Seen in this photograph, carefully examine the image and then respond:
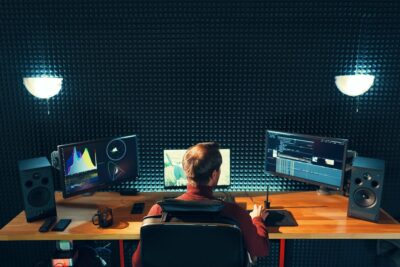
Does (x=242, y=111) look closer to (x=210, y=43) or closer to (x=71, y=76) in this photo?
(x=210, y=43)

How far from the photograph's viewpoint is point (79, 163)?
9.20 feet

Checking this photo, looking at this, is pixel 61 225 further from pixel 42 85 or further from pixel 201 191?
pixel 201 191

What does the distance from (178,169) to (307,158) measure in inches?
40.3

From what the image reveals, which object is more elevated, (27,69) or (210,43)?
(210,43)

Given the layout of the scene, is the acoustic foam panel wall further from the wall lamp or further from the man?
the man

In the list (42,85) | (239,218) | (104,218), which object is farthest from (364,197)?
(42,85)

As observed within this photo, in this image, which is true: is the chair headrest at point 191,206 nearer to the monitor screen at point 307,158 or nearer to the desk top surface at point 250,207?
the desk top surface at point 250,207

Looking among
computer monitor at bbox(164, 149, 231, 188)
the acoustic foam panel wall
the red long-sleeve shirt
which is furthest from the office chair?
the acoustic foam panel wall

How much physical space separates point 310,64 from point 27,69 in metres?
2.38

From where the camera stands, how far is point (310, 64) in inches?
120

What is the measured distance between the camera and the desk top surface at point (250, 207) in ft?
8.09

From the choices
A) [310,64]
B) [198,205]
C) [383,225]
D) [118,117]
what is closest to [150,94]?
[118,117]

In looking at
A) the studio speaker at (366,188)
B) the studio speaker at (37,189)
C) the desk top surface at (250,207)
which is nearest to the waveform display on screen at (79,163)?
the studio speaker at (37,189)

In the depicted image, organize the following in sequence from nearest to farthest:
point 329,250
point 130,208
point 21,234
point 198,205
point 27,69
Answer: point 198,205 → point 21,234 → point 130,208 → point 27,69 → point 329,250
